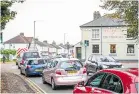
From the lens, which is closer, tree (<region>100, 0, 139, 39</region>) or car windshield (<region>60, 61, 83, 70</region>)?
car windshield (<region>60, 61, 83, 70</region>)

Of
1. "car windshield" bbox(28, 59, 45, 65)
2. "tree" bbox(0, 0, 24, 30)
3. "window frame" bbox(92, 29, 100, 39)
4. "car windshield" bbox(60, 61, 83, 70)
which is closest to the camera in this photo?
"tree" bbox(0, 0, 24, 30)

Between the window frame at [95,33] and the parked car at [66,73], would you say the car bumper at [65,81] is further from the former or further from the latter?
the window frame at [95,33]

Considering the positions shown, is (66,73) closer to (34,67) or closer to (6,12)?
(6,12)

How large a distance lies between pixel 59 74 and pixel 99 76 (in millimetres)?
7945

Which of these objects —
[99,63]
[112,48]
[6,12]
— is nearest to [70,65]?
[6,12]

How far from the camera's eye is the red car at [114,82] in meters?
7.38

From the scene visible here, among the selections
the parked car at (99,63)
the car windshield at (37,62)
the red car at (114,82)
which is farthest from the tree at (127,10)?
the red car at (114,82)

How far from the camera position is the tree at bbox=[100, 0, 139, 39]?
19.5 metres

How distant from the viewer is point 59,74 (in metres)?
16.7

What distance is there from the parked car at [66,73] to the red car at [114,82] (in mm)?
7241

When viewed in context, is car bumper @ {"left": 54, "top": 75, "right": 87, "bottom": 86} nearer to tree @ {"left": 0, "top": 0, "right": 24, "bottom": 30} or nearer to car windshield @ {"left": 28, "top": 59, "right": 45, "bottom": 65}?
tree @ {"left": 0, "top": 0, "right": 24, "bottom": 30}

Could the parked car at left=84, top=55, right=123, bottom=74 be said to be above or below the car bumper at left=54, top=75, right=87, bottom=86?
above

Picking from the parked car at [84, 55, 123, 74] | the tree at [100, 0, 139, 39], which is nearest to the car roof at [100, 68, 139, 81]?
the tree at [100, 0, 139, 39]

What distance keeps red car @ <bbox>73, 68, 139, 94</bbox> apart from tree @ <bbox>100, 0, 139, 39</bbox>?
10.9 meters
